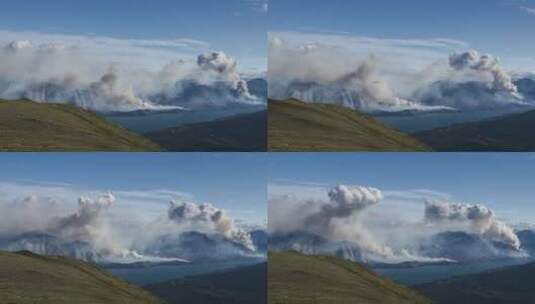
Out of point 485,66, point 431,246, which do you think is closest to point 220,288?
point 431,246

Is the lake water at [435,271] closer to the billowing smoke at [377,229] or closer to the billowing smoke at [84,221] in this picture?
the billowing smoke at [377,229]

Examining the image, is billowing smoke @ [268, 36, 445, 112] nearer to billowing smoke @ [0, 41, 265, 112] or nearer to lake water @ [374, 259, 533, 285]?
billowing smoke @ [0, 41, 265, 112]

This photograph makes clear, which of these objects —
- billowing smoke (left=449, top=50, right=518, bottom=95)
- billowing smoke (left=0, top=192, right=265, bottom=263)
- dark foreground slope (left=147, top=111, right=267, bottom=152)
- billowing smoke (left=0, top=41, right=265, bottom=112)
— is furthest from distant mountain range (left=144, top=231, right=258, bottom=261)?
billowing smoke (left=449, top=50, right=518, bottom=95)

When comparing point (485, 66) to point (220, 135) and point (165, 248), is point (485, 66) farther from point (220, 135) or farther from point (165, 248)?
point (165, 248)

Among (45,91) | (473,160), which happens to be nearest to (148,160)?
(45,91)

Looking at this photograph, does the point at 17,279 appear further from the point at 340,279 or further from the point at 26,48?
the point at 340,279

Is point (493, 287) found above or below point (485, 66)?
below
